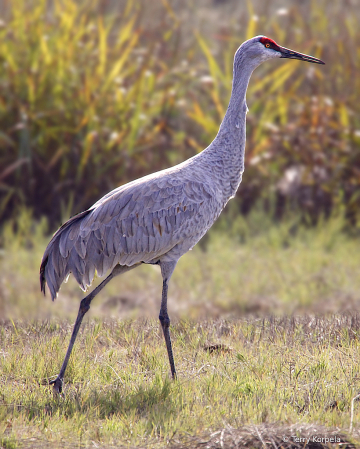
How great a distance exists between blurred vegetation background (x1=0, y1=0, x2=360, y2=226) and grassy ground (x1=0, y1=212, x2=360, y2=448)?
32.9 inches

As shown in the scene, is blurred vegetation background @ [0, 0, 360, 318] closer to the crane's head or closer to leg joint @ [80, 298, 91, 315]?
leg joint @ [80, 298, 91, 315]

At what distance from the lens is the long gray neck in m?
4.04

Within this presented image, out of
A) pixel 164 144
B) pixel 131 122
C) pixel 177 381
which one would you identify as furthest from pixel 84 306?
pixel 164 144

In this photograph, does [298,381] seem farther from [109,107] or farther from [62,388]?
[109,107]

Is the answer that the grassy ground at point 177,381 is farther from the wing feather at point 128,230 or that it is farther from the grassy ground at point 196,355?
the wing feather at point 128,230

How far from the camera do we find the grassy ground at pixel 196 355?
2938 millimetres

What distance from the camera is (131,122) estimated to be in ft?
23.2

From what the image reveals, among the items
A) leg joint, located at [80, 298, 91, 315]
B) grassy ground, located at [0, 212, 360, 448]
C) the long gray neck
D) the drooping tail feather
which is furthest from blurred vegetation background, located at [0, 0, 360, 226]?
leg joint, located at [80, 298, 91, 315]

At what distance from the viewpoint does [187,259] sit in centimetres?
646

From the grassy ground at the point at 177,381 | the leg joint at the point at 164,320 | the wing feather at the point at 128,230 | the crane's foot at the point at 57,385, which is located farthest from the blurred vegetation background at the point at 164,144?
the crane's foot at the point at 57,385

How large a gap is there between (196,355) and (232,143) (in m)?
1.37

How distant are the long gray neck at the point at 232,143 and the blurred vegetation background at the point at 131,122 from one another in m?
2.76

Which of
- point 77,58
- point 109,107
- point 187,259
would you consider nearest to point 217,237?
point 187,259

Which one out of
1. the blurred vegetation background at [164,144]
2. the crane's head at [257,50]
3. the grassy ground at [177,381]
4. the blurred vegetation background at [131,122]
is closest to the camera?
the grassy ground at [177,381]
